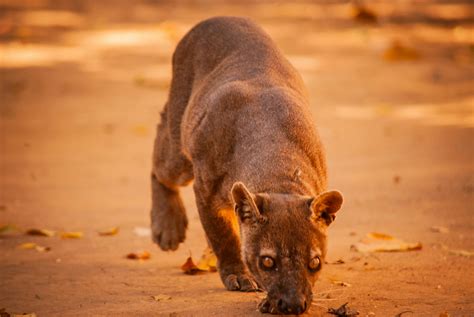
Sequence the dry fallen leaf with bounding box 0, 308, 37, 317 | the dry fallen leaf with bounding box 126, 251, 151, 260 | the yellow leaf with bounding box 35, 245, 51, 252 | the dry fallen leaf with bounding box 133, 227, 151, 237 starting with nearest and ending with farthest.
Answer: the dry fallen leaf with bounding box 0, 308, 37, 317
the dry fallen leaf with bounding box 126, 251, 151, 260
the yellow leaf with bounding box 35, 245, 51, 252
the dry fallen leaf with bounding box 133, 227, 151, 237

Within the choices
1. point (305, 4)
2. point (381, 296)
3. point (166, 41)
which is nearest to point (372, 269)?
point (381, 296)

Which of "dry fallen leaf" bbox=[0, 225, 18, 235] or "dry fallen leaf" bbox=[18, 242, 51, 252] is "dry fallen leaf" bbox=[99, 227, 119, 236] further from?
"dry fallen leaf" bbox=[0, 225, 18, 235]

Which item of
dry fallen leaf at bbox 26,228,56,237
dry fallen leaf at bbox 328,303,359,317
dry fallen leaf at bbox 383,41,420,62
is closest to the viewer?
dry fallen leaf at bbox 328,303,359,317

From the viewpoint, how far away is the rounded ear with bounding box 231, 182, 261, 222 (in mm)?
5430

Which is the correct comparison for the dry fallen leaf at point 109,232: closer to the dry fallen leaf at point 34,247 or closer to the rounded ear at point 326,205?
the dry fallen leaf at point 34,247

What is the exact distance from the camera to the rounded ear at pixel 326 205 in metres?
5.41

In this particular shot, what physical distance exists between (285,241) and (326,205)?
0.36m

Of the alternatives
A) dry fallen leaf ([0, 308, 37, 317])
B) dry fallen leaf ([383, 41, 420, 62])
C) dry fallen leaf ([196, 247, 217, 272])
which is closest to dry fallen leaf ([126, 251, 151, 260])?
dry fallen leaf ([196, 247, 217, 272])

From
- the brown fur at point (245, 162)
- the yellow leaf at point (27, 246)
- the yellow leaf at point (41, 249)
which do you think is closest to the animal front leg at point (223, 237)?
the brown fur at point (245, 162)

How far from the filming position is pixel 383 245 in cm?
737

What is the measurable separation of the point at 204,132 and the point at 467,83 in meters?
9.44

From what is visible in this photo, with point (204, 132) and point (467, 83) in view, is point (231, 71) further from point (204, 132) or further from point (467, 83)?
point (467, 83)

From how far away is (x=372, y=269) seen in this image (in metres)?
6.82

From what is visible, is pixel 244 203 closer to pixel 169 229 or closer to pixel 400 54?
pixel 169 229
